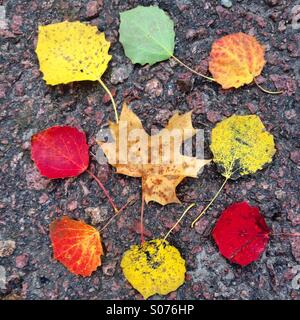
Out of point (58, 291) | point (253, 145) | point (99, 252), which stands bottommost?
point (58, 291)

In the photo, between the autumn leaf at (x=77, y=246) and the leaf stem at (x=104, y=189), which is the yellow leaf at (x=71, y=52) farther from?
the autumn leaf at (x=77, y=246)

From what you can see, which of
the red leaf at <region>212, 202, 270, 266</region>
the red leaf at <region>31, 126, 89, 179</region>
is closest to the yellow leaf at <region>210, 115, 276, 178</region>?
the red leaf at <region>212, 202, 270, 266</region>

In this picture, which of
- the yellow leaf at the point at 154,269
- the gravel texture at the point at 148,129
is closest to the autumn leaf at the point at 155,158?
the gravel texture at the point at 148,129

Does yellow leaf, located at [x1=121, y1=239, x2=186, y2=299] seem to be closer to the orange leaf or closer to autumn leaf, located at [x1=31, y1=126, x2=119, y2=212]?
autumn leaf, located at [x1=31, y1=126, x2=119, y2=212]

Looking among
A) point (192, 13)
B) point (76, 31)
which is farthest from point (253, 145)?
point (76, 31)

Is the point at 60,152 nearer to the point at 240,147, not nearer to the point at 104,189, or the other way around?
the point at 104,189

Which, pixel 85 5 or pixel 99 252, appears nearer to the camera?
pixel 99 252

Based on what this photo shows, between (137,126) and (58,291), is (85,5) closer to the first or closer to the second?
(137,126)
